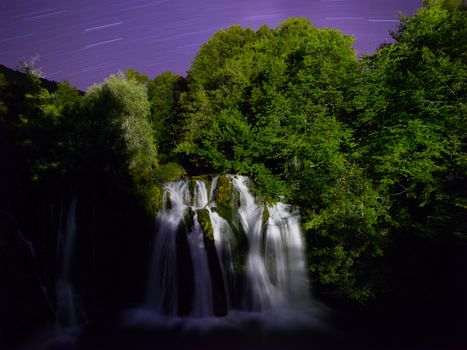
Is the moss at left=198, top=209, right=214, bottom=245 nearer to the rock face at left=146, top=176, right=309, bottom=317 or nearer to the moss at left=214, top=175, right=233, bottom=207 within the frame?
the rock face at left=146, top=176, right=309, bottom=317

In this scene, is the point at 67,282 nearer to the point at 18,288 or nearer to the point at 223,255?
the point at 18,288

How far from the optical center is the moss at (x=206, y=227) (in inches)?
500

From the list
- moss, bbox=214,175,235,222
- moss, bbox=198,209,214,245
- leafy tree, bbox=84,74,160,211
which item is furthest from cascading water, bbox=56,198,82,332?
moss, bbox=214,175,235,222

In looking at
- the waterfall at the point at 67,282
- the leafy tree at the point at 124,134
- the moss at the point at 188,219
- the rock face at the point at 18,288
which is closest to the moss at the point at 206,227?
the moss at the point at 188,219

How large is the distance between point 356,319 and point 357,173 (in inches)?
249

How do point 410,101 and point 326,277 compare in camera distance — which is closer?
point 326,277

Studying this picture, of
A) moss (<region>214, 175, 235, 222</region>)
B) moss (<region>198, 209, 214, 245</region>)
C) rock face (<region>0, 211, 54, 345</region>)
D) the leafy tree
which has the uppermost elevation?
the leafy tree

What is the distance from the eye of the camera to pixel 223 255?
42.9ft

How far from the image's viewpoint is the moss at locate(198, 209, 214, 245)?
1271 centimetres

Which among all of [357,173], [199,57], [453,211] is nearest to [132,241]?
[357,173]

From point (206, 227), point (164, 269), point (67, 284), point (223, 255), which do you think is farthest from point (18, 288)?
point (223, 255)

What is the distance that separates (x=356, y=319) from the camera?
39.9ft

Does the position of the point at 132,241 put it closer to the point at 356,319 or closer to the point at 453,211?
the point at 356,319

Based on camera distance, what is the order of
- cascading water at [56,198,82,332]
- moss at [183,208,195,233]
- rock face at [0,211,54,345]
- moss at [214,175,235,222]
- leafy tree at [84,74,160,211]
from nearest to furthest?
rock face at [0,211,54,345]
cascading water at [56,198,82,332]
moss at [183,208,195,233]
leafy tree at [84,74,160,211]
moss at [214,175,235,222]
